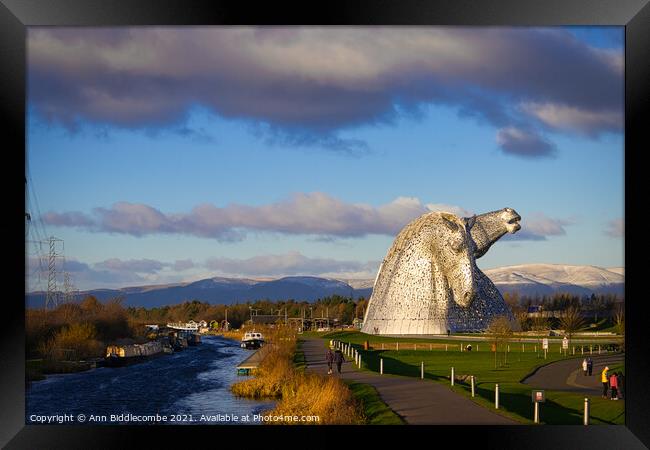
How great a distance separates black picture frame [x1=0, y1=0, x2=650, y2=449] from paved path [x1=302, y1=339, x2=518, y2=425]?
1.72 metres

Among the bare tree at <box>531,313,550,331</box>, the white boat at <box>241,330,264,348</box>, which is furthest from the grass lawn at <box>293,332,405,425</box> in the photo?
the bare tree at <box>531,313,550,331</box>

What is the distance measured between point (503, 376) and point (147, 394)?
13.1 meters

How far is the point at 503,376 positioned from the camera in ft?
97.1

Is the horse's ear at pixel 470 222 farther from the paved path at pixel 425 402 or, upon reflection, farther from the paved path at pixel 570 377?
the paved path at pixel 425 402

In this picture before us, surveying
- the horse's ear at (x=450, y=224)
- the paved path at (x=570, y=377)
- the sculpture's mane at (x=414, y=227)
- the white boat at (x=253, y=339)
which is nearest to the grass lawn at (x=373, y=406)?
the paved path at (x=570, y=377)

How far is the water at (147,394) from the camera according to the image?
24.8m

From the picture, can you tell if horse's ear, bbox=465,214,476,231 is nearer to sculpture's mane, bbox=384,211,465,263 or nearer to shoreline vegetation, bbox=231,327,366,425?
sculpture's mane, bbox=384,211,465,263

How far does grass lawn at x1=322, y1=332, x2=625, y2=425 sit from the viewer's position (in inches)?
811

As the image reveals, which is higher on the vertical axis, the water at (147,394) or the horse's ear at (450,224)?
the horse's ear at (450,224)

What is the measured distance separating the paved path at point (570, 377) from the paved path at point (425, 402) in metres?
3.85

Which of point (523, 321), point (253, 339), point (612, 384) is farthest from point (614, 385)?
point (523, 321)

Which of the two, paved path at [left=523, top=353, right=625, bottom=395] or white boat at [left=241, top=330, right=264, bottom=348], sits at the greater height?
paved path at [left=523, top=353, right=625, bottom=395]

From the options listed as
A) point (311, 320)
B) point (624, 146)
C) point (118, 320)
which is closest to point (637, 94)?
point (624, 146)

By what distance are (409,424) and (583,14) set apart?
9.40 metres
